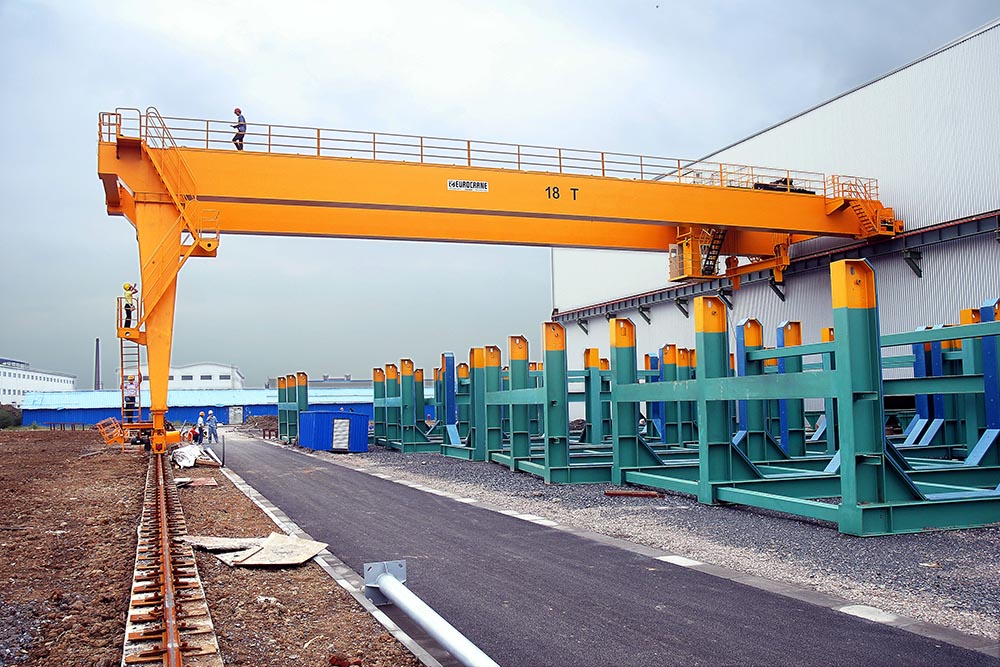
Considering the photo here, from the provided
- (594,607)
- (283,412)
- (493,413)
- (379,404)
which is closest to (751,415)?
(493,413)

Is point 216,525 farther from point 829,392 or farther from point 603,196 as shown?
point 603,196

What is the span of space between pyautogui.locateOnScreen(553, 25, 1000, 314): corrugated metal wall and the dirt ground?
63.2 ft

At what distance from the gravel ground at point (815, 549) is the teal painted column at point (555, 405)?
44.2 inches

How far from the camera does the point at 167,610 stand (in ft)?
18.1

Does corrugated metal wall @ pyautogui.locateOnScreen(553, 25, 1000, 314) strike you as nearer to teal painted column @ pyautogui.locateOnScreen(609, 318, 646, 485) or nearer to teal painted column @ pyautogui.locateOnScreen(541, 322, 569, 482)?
teal painted column @ pyautogui.locateOnScreen(609, 318, 646, 485)

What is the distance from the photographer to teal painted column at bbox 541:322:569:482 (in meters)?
14.8

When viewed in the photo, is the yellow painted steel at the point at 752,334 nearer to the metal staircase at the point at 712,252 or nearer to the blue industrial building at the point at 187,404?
the metal staircase at the point at 712,252

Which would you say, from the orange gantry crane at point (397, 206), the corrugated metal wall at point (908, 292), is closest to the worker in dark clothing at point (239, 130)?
the orange gantry crane at point (397, 206)

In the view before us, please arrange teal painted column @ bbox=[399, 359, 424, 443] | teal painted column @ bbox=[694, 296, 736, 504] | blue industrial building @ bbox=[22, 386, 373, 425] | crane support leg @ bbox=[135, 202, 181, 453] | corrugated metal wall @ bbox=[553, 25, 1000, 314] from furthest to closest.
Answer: blue industrial building @ bbox=[22, 386, 373, 425] → teal painted column @ bbox=[399, 359, 424, 443] → corrugated metal wall @ bbox=[553, 25, 1000, 314] → crane support leg @ bbox=[135, 202, 181, 453] → teal painted column @ bbox=[694, 296, 736, 504]

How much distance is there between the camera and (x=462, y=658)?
3428 mm

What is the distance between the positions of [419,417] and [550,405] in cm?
1217

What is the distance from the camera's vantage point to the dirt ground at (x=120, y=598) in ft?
16.6

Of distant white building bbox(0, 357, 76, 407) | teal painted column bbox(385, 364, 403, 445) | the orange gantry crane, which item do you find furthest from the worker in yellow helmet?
distant white building bbox(0, 357, 76, 407)

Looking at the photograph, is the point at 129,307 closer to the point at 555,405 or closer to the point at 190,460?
the point at 190,460
